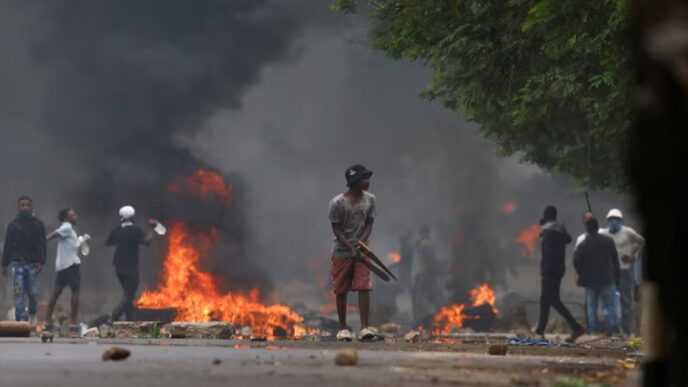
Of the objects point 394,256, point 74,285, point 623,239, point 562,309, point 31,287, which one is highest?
point 394,256

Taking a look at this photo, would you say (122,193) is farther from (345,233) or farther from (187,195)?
(345,233)

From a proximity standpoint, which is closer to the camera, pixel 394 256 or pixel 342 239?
pixel 342 239

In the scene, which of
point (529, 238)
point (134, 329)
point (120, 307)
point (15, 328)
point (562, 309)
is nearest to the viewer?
point (15, 328)

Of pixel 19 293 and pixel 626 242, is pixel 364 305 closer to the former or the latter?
pixel 19 293

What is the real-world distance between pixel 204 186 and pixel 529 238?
48.8 feet

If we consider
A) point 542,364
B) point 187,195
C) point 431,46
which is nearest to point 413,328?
point 187,195

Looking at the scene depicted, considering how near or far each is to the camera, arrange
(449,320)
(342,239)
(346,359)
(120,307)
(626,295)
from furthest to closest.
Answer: (449,320)
(626,295)
(120,307)
(342,239)
(346,359)

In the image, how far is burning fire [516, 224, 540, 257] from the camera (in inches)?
1487

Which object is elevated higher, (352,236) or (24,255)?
(24,255)

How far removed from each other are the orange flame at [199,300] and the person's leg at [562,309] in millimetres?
4327

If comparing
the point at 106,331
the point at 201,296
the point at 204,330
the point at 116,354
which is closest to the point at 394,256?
the point at 201,296

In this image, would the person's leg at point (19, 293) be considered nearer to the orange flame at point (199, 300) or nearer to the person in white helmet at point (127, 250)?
the person in white helmet at point (127, 250)

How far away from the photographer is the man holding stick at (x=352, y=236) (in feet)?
42.4

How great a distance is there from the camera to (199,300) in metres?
20.9
